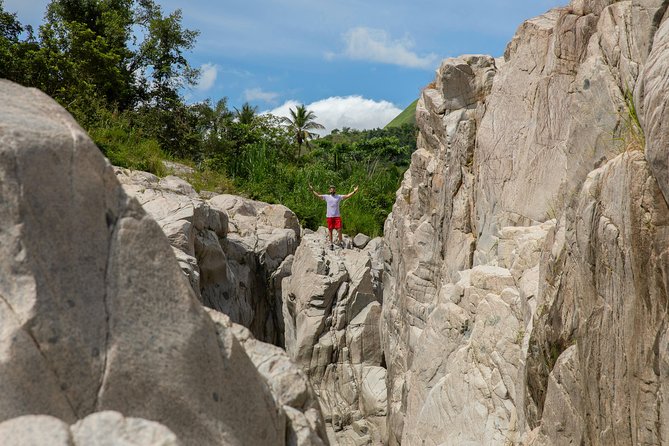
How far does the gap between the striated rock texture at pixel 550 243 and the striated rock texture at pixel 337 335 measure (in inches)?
135

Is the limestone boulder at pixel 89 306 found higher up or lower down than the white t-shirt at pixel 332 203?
higher up

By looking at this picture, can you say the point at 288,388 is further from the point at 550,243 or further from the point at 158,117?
the point at 158,117

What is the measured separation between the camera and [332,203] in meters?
20.8

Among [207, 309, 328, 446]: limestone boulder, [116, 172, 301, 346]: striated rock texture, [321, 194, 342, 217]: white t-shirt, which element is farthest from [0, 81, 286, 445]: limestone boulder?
[321, 194, 342, 217]: white t-shirt

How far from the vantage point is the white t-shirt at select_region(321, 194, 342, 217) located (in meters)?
20.6

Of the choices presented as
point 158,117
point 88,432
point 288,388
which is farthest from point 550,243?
point 158,117

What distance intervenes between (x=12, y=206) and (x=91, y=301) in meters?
0.63

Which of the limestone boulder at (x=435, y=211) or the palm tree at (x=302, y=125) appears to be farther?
the palm tree at (x=302, y=125)

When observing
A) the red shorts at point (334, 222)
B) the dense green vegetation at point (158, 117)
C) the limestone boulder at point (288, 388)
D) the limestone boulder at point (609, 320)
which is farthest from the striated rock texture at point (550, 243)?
the dense green vegetation at point (158, 117)

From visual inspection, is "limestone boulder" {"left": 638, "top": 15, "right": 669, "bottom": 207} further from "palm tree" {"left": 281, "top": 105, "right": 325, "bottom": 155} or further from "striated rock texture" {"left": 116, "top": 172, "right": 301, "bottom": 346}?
"palm tree" {"left": 281, "top": 105, "right": 325, "bottom": 155}

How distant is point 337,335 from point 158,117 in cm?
1891

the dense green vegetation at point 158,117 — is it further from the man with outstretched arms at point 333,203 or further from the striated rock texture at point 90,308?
the striated rock texture at point 90,308

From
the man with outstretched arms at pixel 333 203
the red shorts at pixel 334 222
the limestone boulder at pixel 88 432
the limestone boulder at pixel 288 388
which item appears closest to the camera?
the limestone boulder at pixel 88 432

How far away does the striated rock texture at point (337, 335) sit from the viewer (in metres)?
21.4
